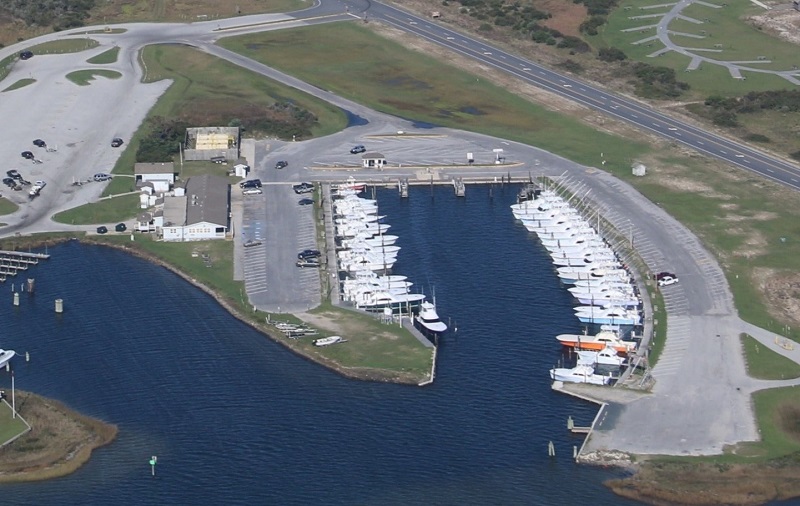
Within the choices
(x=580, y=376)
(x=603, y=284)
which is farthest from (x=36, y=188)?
(x=580, y=376)

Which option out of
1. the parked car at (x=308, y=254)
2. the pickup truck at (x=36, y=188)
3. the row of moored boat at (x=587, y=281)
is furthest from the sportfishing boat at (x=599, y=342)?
the pickup truck at (x=36, y=188)

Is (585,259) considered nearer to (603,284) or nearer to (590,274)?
(590,274)

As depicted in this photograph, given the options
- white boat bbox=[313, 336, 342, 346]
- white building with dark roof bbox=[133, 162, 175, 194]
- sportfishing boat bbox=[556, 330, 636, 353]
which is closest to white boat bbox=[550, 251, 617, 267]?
sportfishing boat bbox=[556, 330, 636, 353]

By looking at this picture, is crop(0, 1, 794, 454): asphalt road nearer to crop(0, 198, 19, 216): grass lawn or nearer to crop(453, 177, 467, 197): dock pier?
crop(0, 198, 19, 216): grass lawn

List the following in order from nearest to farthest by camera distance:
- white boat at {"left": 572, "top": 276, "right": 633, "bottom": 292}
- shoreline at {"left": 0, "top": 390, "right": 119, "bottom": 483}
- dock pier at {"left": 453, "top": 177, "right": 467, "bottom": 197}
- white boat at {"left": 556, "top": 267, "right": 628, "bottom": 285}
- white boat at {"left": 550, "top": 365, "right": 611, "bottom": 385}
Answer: shoreline at {"left": 0, "top": 390, "right": 119, "bottom": 483} → white boat at {"left": 550, "top": 365, "right": 611, "bottom": 385} → white boat at {"left": 572, "top": 276, "right": 633, "bottom": 292} → white boat at {"left": 556, "top": 267, "right": 628, "bottom": 285} → dock pier at {"left": 453, "top": 177, "right": 467, "bottom": 197}

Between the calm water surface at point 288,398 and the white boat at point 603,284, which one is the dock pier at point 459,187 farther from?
the white boat at point 603,284
